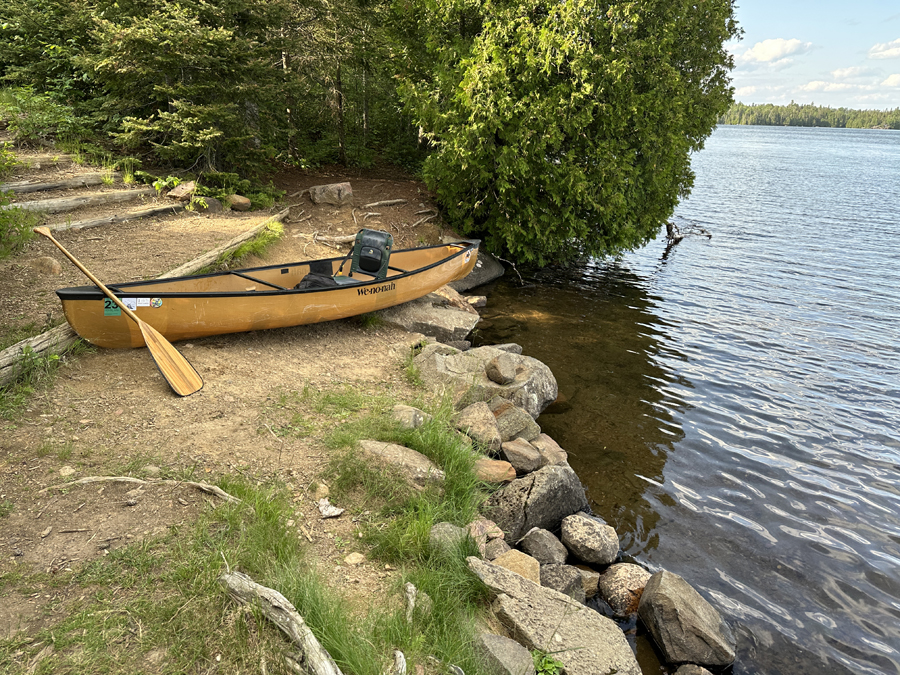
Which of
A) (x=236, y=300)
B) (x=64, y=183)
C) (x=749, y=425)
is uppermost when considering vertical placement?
(x=64, y=183)

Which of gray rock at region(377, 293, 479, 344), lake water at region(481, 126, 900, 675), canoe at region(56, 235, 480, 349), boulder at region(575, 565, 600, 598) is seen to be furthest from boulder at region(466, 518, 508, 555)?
gray rock at region(377, 293, 479, 344)

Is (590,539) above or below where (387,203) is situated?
below

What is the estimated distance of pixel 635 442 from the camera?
7.13m

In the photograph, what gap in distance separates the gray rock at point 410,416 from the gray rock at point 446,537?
1.33 meters

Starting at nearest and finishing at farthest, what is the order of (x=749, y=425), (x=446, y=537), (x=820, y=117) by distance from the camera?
1. (x=446, y=537)
2. (x=749, y=425)
3. (x=820, y=117)

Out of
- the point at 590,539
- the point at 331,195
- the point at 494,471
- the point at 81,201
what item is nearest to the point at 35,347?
the point at 494,471

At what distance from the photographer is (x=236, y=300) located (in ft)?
21.2

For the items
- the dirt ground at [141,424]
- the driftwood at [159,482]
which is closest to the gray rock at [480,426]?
the dirt ground at [141,424]

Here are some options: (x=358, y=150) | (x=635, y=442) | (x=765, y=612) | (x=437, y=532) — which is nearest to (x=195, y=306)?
(x=437, y=532)

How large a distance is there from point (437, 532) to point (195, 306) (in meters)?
3.91

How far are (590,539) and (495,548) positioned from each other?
1095mm

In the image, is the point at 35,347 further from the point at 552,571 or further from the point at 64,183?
the point at 64,183

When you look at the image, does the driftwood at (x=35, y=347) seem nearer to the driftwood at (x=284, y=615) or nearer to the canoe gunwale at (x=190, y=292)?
the canoe gunwale at (x=190, y=292)

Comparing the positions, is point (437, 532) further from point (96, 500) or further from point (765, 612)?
point (765, 612)
